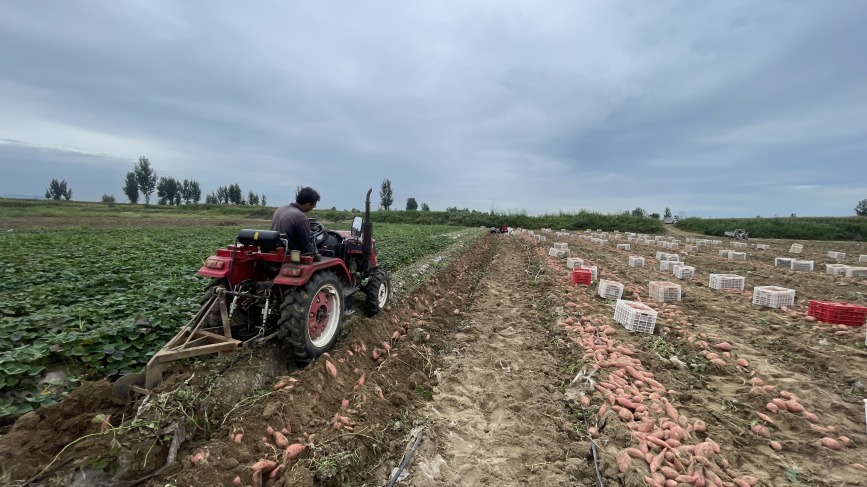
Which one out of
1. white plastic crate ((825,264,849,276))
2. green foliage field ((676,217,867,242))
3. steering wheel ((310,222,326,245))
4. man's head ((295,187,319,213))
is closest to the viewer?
man's head ((295,187,319,213))

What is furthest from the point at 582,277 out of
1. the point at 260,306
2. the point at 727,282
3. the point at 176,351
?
the point at 176,351

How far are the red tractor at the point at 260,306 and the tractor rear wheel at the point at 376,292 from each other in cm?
86

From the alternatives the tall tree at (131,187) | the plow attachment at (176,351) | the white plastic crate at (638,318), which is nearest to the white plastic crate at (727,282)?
the white plastic crate at (638,318)

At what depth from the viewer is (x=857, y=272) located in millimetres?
9414

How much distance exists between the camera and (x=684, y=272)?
9.16 meters

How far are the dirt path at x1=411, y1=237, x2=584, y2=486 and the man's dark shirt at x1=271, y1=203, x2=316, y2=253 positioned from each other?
2.23m

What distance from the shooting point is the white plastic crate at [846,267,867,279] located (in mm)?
9366

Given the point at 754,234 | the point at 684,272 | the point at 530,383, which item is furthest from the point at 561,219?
the point at 530,383

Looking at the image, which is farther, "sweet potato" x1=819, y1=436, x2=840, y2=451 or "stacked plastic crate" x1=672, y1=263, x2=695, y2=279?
"stacked plastic crate" x1=672, y1=263, x2=695, y2=279

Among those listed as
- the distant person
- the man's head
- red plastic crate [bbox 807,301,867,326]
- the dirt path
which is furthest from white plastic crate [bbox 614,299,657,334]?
the man's head

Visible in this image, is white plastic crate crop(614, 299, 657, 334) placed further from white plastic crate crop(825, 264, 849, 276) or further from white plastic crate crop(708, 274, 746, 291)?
white plastic crate crop(825, 264, 849, 276)

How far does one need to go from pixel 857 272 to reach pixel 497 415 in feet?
42.5

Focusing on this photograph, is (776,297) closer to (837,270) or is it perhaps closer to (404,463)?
(837,270)

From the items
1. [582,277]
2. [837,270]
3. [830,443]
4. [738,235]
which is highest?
[738,235]
